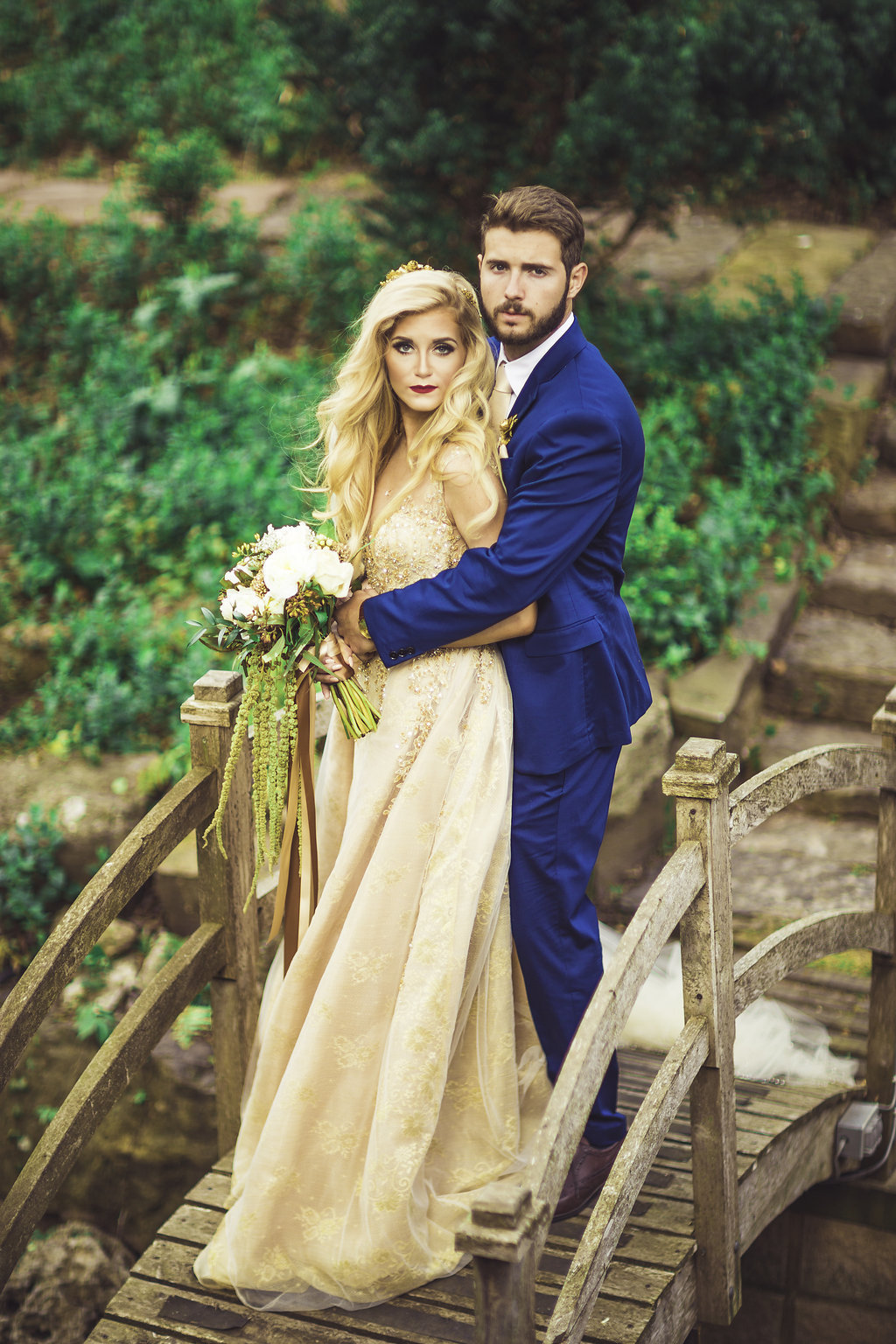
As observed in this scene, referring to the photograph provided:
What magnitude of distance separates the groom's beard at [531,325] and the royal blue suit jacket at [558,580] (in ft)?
0.14

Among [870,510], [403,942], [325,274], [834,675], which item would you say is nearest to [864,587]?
[870,510]

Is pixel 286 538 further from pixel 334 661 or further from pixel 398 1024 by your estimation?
pixel 398 1024

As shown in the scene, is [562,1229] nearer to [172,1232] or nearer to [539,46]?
[172,1232]

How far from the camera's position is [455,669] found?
2.86m

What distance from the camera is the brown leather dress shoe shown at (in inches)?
117

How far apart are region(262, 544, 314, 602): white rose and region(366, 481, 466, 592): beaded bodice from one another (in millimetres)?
238

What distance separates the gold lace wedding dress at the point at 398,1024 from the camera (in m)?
2.73

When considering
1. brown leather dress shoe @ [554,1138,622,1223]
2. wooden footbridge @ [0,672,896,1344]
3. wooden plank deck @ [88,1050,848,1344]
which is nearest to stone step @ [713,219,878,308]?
wooden footbridge @ [0,672,896,1344]

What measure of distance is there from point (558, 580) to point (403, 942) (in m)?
0.90

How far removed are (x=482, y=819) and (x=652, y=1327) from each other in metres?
1.17

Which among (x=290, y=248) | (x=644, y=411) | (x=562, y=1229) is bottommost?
(x=562, y=1229)

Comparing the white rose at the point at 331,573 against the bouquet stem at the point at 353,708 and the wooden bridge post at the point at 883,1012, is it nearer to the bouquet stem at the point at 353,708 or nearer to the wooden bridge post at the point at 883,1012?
the bouquet stem at the point at 353,708

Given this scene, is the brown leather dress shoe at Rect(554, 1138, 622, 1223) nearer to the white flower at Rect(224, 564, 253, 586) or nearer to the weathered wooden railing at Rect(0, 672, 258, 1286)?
the weathered wooden railing at Rect(0, 672, 258, 1286)

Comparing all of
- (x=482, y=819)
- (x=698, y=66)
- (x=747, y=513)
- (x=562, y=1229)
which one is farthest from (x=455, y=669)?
(x=698, y=66)
